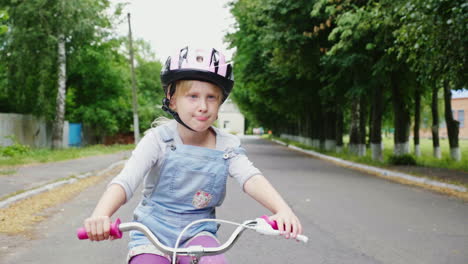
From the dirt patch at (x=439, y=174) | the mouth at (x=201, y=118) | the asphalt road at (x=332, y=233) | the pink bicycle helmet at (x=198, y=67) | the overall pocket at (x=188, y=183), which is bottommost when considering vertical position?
the dirt patch at (x=439, y=174)

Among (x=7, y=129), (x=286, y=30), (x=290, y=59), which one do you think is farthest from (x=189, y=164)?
(x=7, y=129)

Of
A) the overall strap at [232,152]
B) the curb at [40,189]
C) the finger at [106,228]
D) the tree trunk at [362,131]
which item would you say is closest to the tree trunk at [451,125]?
the tree trunk at [362,131]

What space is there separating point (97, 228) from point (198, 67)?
3.23 feet

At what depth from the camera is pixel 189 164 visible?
8.96 ft

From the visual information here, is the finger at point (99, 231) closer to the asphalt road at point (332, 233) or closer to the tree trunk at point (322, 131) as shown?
the asphalt road at point (332, 233)

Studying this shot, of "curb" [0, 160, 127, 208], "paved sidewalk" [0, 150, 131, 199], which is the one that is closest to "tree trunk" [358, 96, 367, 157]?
"paved sidewalk" [0, 150, 131, 199]

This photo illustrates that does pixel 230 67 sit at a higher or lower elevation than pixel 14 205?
higher

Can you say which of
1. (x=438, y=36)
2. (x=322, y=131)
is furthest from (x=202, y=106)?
(x=322, y=131)

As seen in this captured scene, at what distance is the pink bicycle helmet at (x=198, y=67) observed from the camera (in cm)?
261

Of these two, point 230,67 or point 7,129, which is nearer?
point 230,67

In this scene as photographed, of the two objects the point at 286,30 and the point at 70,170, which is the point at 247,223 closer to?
the point at 70,170

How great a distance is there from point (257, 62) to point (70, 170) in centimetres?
1586

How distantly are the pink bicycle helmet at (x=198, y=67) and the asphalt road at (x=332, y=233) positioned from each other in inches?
121

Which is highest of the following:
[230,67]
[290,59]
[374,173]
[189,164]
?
[290,59]
